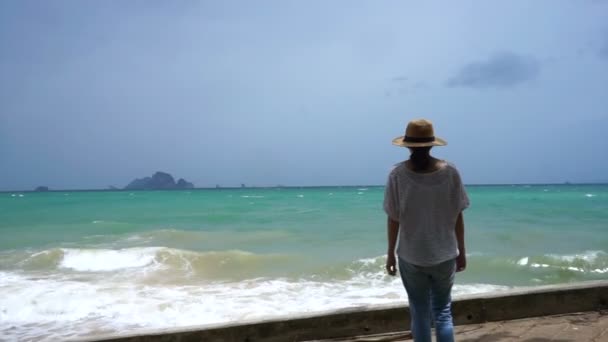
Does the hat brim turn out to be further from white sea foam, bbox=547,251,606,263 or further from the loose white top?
white sea foam, bbox=547,251,606,263

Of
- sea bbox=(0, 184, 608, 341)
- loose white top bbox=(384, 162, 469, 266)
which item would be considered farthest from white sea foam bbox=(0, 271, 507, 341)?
loose white top bbox=(384, 162, 469, 266)

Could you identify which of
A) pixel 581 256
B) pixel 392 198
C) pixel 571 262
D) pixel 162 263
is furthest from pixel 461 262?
pixel 581 256

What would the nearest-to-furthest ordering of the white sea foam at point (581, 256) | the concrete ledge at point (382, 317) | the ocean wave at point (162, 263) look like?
the concrete ledge at point (382, 317), the ocean wave at point (162, 263), the white sea foam at point (581, 256)

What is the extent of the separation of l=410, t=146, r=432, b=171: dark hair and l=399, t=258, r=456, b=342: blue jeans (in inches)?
22.7

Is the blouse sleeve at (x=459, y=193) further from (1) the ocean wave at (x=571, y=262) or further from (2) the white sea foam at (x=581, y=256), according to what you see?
(2) the white sea foam at (x=581, y=256)

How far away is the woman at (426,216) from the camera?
8.96 feet

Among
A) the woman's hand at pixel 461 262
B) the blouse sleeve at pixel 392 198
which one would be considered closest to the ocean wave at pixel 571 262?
the woman's hand at pixel 461 262

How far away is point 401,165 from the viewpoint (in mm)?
2834

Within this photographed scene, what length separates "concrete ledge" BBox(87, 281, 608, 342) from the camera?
3.75 m

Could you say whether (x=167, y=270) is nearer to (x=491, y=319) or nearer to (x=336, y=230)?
(x=491, y=319)

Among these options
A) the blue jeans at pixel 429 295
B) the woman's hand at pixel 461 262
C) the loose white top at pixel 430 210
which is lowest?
the blue jeans at pixel 429 295

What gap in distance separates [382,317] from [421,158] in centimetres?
183

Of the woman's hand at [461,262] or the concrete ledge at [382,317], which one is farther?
the concrete ledge at [382,317]

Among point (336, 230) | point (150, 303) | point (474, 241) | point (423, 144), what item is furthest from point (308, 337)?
point (336, 230)
